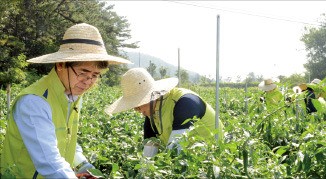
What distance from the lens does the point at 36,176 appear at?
1.97m

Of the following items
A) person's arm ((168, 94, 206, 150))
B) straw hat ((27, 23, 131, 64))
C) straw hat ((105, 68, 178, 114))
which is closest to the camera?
→ straw hat ((27, 23, 131, 64))

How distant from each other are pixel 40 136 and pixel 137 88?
3.62ft

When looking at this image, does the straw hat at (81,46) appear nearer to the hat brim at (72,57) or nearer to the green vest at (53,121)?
the hat brim at (72,57)

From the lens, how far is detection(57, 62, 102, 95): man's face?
2.11m

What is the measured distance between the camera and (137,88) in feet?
9.30

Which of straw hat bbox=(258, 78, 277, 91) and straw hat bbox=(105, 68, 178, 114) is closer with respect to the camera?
straw hat bbox=(105, 68, 178, 114)

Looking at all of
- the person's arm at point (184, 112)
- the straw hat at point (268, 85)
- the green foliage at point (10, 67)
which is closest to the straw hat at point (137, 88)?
the person's arm at point (184, 112)

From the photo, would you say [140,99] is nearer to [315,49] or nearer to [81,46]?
[81,46]

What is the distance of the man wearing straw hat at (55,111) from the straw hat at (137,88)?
472 millimetres

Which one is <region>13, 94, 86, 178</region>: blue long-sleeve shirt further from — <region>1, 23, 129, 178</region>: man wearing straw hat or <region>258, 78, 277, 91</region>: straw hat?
<region>258, 78, 277, 91</region>: straw hat

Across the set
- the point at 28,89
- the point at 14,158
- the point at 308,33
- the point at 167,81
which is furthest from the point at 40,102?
the point at 308,33

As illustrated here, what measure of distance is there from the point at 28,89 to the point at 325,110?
1603 millimetres

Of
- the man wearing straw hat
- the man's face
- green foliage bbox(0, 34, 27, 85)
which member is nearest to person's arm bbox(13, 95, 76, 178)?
the man wearing straw hat

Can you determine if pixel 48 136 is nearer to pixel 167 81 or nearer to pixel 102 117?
pixel 167 81
